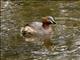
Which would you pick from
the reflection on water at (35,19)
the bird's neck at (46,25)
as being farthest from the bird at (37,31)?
the reflection on water at (35,19)

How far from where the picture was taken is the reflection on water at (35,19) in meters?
11.5

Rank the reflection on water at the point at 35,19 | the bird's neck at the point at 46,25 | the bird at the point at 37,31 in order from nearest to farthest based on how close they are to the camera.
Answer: the reflection on water at the point at 35,19
the bird at the point at 37,31
the bird's neck at the point at 46,25

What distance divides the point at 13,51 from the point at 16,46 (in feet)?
1.56

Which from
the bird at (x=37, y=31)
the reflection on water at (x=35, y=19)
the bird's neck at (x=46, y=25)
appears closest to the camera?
the reflection on water at (x=35, y=19)

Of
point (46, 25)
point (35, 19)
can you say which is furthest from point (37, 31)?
point (35, 19)

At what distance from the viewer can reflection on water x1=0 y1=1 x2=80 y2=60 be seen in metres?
11.5

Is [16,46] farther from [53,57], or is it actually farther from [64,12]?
[64,12]

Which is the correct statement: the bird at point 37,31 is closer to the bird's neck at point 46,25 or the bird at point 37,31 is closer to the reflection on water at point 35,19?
the bird's neck at point 46,25

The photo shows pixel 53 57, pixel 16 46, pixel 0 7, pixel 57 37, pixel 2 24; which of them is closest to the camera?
pixel 53 57

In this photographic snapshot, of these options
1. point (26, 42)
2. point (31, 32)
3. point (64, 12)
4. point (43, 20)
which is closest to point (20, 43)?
point (26, 42)

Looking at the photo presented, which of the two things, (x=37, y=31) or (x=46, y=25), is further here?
(x=46, y=25)

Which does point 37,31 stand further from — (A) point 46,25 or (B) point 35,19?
(B) point 35,19

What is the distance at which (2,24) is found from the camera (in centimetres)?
1422

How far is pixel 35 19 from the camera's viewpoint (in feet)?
49.8
